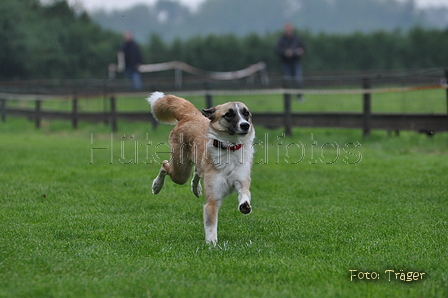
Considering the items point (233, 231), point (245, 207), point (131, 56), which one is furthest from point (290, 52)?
point (245, 207)

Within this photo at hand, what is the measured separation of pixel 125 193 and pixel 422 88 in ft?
26.0

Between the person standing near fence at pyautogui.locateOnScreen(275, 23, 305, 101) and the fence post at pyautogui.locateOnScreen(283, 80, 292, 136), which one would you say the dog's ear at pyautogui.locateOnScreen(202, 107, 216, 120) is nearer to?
the fence post at pyautogui.locateOnScreen(283, 80, 292, 136)

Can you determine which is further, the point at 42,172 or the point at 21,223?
the point at 42,172

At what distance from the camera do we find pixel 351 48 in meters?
40.3

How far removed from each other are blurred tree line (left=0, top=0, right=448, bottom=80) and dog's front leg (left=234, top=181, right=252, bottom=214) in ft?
109

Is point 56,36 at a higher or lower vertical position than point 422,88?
higher

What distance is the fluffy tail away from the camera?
7977mm

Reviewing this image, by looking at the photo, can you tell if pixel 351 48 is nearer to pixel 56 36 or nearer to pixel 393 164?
pixel 56 36

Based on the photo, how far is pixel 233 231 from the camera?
6.74 m

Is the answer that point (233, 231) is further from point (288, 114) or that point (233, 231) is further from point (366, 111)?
point (288, 114)

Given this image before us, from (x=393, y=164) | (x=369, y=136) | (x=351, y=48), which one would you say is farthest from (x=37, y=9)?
(x=393, y=164)

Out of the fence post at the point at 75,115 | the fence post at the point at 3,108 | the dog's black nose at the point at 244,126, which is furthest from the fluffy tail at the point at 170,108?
the fence post at the point at 3,108

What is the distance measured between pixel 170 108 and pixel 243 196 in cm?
241

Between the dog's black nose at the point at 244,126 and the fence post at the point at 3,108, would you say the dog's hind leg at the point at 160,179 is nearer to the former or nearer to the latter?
the dog's black nose at the point at 244,126
